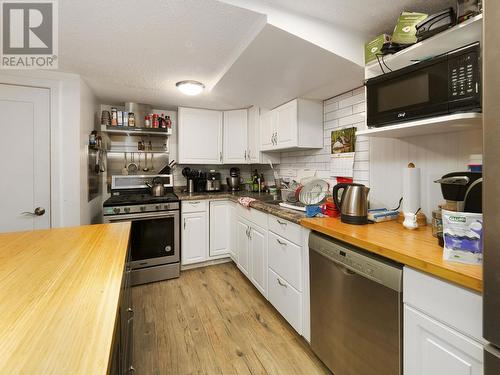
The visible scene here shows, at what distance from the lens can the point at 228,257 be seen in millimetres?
3129

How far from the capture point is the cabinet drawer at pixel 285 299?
5.46 ft

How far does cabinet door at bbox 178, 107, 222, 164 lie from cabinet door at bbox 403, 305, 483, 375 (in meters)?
2.76

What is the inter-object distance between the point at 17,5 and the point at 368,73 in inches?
84.0

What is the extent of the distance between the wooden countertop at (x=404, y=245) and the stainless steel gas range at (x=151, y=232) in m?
1.74

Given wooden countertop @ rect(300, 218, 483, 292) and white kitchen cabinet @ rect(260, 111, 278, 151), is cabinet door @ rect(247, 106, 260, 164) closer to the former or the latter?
white kitchen cabinet @ rect(260, 111, 278, 151)

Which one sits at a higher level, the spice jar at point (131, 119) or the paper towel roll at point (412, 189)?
the spice jar at point (131, 119)

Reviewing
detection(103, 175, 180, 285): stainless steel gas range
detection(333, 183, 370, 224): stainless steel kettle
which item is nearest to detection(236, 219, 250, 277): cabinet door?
detection(103, 175, 180, 285): stainless steel gas range

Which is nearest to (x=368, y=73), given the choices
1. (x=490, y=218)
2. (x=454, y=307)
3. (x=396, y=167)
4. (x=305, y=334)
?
(x=396, y=167)

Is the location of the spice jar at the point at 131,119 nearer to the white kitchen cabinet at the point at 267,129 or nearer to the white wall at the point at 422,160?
the white kitchen cabinet at the point at 267,129

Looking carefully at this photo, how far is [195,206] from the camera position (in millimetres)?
2865

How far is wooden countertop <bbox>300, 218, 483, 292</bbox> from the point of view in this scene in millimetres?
Answer: 783

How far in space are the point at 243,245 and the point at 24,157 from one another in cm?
220

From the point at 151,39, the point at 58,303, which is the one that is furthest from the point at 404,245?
the point at 151,39

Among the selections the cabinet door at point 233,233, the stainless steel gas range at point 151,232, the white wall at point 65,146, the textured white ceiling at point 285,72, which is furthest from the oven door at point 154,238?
the textured white ceiling at point 285,72
